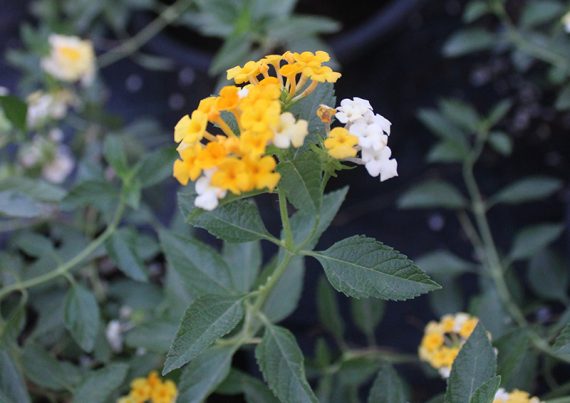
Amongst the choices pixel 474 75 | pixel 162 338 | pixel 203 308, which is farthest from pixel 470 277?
pixel 203 308

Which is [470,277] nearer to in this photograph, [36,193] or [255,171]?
[36,193]

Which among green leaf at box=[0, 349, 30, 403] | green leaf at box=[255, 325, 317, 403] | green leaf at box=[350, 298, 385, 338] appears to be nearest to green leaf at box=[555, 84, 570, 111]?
green leaf at box=[350, 298, 385, 338]

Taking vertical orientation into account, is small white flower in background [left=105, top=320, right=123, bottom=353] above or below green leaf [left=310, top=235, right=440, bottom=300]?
below

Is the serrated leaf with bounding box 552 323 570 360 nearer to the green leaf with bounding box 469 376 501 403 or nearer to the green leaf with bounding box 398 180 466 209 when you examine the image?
the green leaf with bounding box 469 376 501 403

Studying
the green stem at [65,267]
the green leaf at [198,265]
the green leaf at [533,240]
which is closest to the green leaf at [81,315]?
the green stem at [65,267]

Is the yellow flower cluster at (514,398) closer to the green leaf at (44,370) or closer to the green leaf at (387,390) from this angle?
the green leaf at (387,390)

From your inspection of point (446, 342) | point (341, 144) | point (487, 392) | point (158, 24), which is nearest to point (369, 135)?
point (341, 144)

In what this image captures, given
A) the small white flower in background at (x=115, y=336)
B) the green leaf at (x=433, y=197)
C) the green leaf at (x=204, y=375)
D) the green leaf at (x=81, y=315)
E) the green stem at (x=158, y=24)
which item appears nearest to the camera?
the green leaf at (x=204, y=375)

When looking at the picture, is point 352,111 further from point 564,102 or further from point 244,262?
point 564,102
